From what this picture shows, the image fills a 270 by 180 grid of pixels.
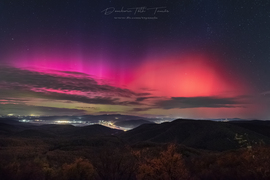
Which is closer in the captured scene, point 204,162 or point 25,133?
point 204,162

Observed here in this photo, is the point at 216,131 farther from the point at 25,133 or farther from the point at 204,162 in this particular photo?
the point at 25,133

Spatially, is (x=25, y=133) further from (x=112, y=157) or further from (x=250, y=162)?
(x=250, y=162)

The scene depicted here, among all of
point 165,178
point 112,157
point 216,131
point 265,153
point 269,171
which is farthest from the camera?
point 216,131

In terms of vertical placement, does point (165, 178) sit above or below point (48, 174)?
above

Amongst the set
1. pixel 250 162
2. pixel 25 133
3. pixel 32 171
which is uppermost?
pixel 250 162

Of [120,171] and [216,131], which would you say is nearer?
[120,171]

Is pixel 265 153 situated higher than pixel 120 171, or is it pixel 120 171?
pixel 265 153

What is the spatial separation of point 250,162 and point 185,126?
151769 mm

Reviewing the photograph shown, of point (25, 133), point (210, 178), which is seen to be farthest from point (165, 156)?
point (25, 133)

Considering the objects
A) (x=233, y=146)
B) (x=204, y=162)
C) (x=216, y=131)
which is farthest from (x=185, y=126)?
(x=204, y=162)

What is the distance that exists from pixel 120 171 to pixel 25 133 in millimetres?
178129

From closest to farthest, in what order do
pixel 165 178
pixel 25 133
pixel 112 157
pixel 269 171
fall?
pixel 269 171 < pixel 165 178 < pixel 112 157 < pixel 25 133

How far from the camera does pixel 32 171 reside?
42094 millimetres

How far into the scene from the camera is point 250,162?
41.8 meters
